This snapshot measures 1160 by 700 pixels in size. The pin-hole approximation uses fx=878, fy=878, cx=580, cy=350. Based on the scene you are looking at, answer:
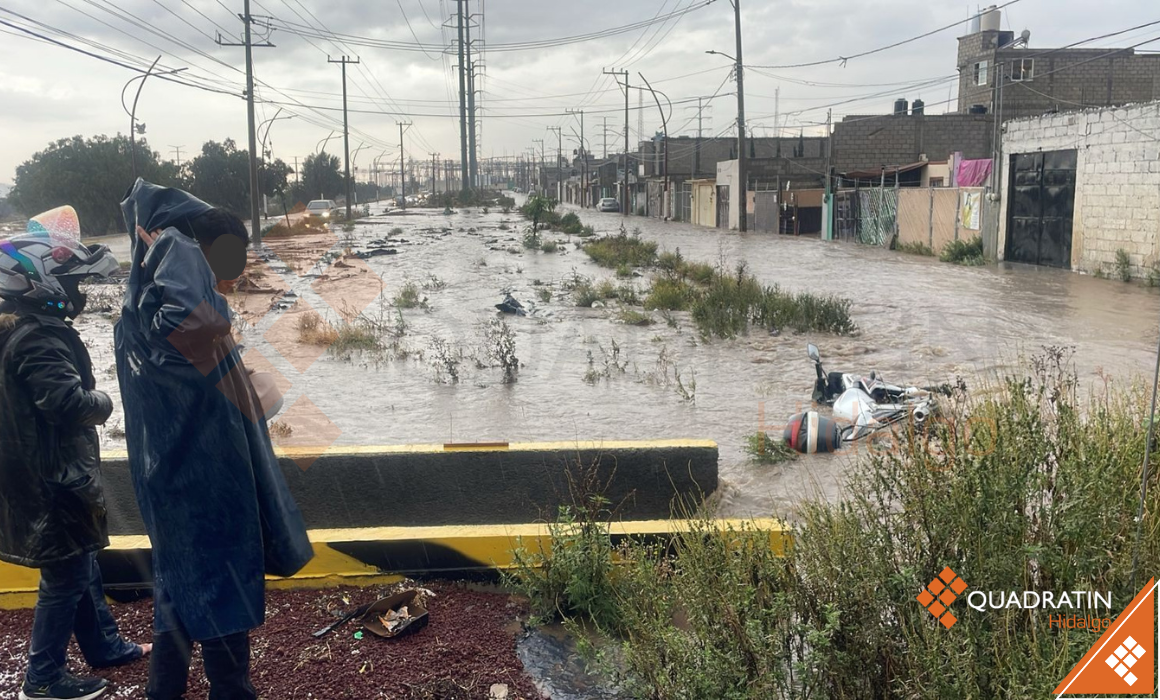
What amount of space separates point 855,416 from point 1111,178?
45.6 ft

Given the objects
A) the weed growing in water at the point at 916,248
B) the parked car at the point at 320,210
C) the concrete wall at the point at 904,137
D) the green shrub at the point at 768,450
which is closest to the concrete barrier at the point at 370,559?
the green shrub at the point at 768,450

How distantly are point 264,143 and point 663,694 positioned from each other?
42.9 metres

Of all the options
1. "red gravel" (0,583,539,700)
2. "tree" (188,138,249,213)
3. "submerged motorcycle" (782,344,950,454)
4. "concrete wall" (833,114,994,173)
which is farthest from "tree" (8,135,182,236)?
"red gravel" (0,583,539,700)

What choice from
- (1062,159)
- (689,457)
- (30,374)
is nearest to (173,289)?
(30,374)

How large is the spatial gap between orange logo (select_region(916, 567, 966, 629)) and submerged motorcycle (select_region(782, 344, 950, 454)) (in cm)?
341

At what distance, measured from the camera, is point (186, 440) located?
2.36 meters

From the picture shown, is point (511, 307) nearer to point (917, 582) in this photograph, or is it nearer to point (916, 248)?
point (917, 582)

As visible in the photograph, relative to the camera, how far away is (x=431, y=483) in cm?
495

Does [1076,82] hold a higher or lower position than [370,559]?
higher

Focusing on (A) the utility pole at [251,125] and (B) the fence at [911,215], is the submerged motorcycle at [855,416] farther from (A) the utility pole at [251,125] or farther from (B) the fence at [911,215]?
(A) the utility pole at [251,125]

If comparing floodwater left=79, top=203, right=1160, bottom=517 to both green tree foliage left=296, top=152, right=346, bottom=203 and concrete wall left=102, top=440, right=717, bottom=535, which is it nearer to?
concrete wall left=102, top=440, right=717, bottom=535

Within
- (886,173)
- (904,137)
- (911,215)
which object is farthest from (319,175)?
(911,215)

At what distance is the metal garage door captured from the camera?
63.6 feet

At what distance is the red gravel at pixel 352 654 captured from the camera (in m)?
2.91
